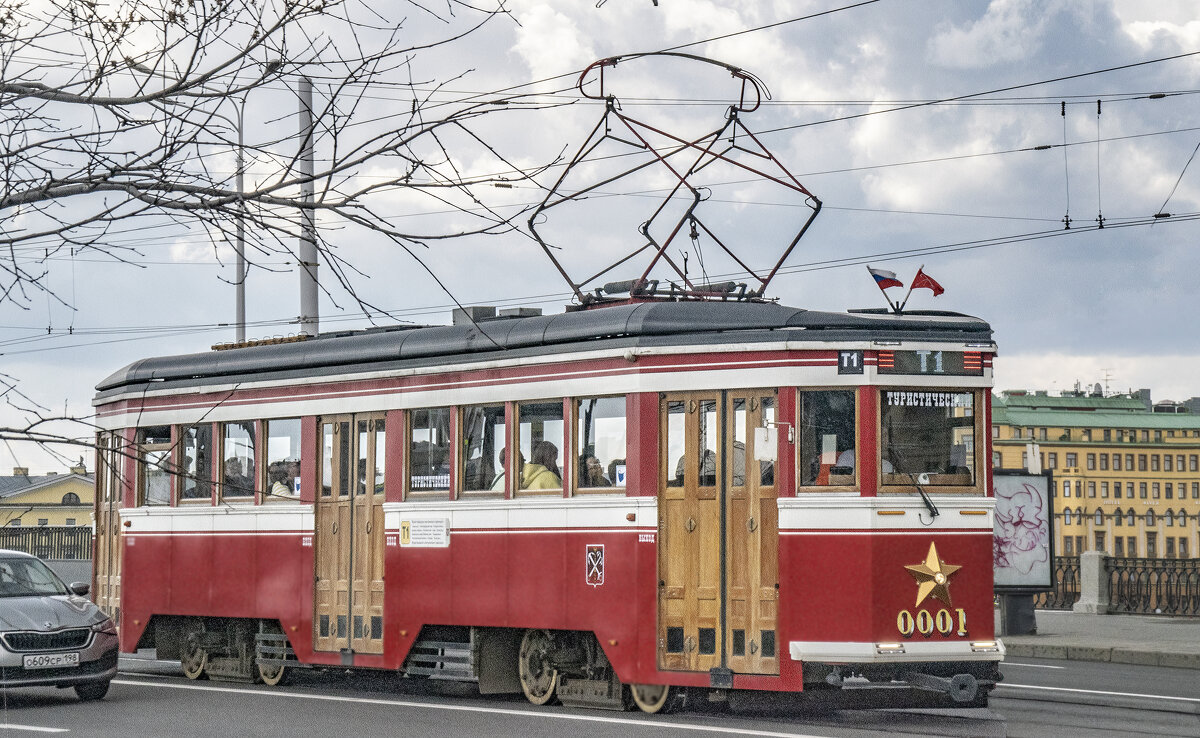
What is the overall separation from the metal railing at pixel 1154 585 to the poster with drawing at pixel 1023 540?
4.63 metres

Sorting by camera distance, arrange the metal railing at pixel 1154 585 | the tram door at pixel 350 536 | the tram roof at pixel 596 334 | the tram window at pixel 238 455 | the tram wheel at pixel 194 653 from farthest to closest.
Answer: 1. the metal railing at pixel 1154 585
2. the tram wheel at pixel 194 653
3. the tram window at pixel 238 455
4. the tram door at pixel 350 536
5. the tram roof at pixel 596 334

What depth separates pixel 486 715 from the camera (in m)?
13.6

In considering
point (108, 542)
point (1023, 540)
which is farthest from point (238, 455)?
point (1023, 540)

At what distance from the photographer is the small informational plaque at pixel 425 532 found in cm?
1532

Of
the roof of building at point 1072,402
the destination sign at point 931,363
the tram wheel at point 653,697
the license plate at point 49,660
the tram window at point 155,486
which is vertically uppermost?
the roof of building at point 1072,402

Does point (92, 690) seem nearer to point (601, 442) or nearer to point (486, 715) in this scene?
point (486, 715)

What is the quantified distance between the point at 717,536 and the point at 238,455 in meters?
6.40

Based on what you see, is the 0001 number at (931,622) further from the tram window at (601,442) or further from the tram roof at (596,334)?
the tram window at (601,442)

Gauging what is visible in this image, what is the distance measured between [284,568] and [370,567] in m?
1.28

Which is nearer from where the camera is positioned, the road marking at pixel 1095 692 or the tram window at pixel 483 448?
the tram window at pixel 483 448

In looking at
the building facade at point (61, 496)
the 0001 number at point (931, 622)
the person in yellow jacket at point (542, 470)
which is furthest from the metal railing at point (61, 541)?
the building facade at point (61, 496)

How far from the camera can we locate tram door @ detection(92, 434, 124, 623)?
63.3 ft

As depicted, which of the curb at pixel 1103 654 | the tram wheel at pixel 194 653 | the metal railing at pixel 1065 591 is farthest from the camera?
the metal railing at pixel 1065 591

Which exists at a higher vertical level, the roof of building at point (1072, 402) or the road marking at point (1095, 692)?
the roof of building at point (1072, 402)
